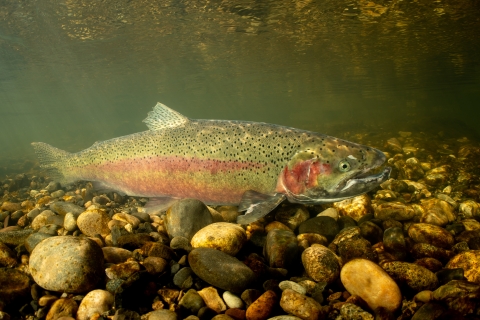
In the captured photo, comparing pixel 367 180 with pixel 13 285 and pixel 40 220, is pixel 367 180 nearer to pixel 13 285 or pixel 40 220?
pixel 13 285

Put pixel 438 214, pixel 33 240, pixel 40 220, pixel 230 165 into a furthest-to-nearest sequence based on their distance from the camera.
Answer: pixel 230 165, pixel 40 220, pixel 438 214, pixel 33 240

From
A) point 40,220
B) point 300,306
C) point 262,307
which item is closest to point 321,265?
point 300,306

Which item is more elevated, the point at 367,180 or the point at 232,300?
the point at 367,180

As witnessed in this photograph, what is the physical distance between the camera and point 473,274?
2.20 m

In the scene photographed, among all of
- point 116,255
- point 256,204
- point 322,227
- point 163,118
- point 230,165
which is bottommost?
point 322,227

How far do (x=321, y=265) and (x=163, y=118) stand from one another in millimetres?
3757

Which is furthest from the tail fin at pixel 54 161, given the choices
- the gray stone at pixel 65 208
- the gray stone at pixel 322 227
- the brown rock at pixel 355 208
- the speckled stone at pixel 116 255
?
the brown rock at pixel 355 208

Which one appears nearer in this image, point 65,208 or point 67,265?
point 67,265

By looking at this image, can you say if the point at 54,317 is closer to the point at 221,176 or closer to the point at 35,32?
the point at 221,176

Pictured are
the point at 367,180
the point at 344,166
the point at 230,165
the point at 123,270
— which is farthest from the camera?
the point at 230,165

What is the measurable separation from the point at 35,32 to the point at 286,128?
22.3 meters

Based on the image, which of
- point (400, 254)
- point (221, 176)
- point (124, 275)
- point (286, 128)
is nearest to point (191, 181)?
point (221, 176)

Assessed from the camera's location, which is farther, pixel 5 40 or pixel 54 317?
pixel 5 40

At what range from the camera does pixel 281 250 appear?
2498 millimetres
